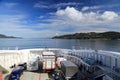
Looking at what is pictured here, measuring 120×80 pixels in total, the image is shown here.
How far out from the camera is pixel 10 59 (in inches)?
1083

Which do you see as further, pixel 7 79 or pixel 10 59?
pixel 10 59

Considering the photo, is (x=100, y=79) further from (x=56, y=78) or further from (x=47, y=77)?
(x=47, y=77)

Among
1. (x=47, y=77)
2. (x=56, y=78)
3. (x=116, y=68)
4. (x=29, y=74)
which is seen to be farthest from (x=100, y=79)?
(x=29, y=74)

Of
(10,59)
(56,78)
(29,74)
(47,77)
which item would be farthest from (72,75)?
(10,59)

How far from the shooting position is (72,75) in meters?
19.3

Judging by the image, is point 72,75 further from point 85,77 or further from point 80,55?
point 80,55

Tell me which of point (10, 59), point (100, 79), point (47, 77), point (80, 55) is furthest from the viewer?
point (80, 55)

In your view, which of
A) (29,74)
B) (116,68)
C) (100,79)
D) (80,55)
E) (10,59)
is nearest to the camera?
(100,79)

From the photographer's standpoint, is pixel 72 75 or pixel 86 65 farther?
pixel 86 65

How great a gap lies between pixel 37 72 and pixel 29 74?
61.7 inches

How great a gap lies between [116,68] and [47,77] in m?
7.94

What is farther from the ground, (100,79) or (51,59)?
(51,59)

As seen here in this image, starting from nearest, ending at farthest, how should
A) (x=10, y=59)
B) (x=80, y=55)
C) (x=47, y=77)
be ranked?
(x=47, y=77), (x=10, y=59), (x=80, y=55)

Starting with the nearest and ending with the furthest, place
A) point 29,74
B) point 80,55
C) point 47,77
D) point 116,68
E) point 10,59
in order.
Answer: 1. point 116,68
2. point 47,77
3. point 29,74
4. point 10,59
5. point 80,55
